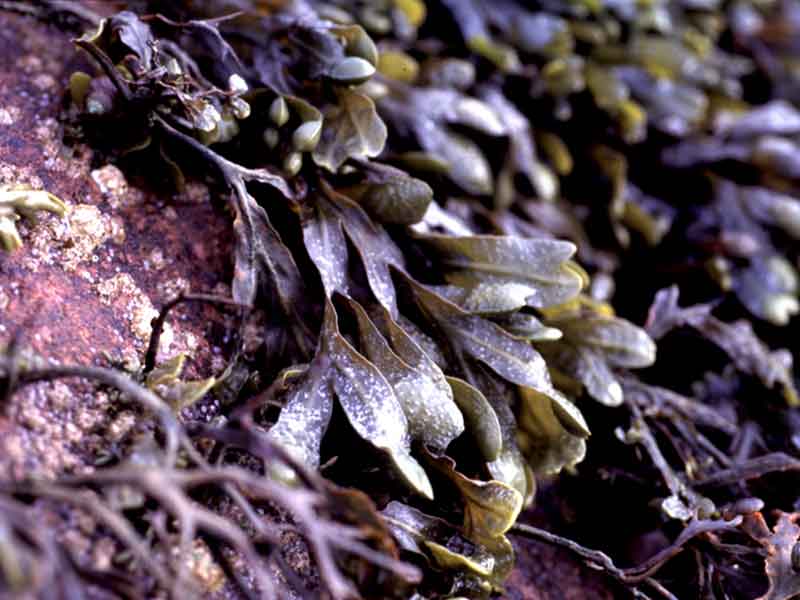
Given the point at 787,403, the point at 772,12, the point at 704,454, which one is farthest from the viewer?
the point at 772,12

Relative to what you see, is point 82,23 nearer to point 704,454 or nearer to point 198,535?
point 198,535

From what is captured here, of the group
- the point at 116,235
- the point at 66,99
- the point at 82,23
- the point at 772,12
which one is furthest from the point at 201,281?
the point at 772,12

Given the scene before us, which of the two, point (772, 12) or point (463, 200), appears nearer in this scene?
point (463, 200)

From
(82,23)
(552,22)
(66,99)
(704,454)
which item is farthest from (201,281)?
(552,22)

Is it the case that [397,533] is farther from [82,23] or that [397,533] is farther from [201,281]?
[82,23]

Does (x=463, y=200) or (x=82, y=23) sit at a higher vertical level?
(x=82, y=23)

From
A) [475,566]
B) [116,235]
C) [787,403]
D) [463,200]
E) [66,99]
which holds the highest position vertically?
[66,99]

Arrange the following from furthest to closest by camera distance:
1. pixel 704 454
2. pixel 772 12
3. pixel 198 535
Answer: pixel 772 12 → pixel 704 454 → pixel 198 535
